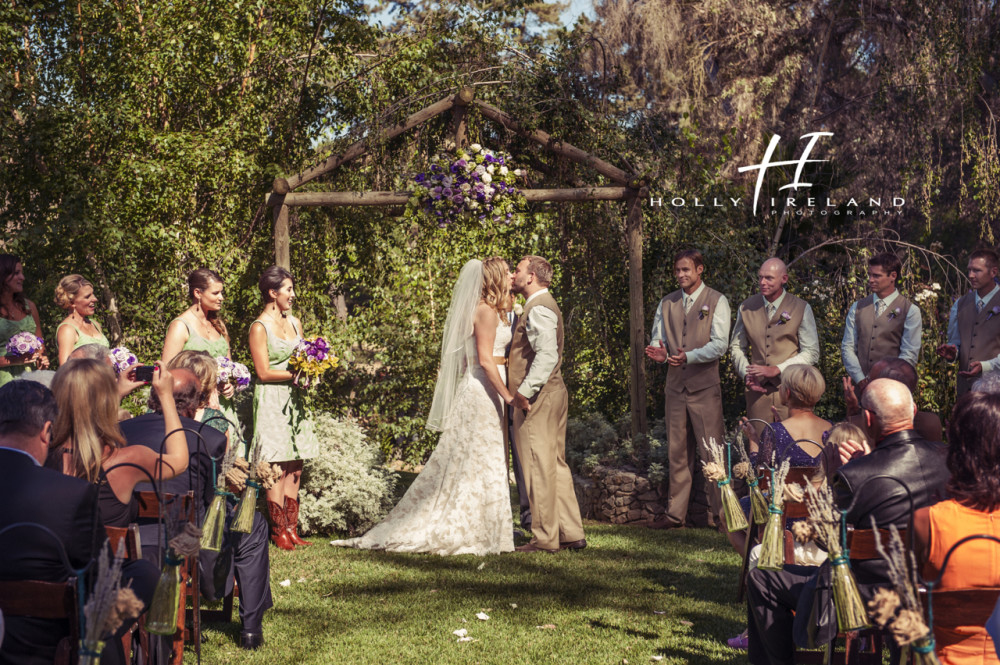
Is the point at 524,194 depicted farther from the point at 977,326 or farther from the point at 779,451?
the point at 779,451

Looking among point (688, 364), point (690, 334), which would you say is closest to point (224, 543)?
point (688, 364)

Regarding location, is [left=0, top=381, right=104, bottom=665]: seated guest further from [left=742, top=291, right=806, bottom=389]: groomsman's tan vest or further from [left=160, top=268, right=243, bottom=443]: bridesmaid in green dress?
[left=742, top=291, right=806, bottom=389]: groomsman's tan vest

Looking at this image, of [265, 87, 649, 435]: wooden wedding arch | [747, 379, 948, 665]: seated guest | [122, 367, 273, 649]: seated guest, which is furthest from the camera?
[265, 87, 649, 435]: wooden wedding arch

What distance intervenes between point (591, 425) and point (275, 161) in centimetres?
403

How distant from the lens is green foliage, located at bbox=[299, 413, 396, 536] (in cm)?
719

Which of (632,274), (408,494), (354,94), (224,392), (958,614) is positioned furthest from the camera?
(354,94)

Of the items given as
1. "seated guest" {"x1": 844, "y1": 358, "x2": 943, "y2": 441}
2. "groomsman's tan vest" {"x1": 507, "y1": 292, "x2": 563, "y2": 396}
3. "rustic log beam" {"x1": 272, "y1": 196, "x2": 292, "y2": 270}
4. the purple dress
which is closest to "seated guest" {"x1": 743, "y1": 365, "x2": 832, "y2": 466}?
the purple dress

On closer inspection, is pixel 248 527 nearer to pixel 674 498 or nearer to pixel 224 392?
pixel 224 392

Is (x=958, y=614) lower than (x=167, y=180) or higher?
lower

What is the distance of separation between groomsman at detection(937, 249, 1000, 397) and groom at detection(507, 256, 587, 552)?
8.69 feet

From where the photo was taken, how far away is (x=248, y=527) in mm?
3668

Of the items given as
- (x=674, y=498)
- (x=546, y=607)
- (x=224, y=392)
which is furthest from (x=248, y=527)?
(x=674, y=498)

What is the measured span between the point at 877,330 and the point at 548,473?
8.54 ft

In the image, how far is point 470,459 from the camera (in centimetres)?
670
